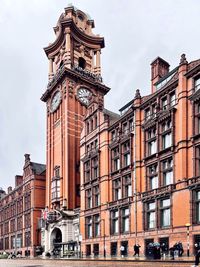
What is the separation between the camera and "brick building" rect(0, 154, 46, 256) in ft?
306

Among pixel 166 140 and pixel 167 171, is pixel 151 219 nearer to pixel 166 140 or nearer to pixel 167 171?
pixel 167 171

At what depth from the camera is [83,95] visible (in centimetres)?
8462

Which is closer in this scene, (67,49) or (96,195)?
(96,195)

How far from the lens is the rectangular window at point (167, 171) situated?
48.8m

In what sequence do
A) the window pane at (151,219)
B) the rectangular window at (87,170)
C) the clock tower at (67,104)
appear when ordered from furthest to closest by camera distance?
the clock tower at (67,104) < the rectangular window at (87,170) < the window pane at (151,219)

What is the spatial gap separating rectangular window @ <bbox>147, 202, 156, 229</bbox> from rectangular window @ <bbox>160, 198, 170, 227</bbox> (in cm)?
160

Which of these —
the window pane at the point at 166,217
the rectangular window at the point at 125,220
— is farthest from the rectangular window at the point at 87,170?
the window pane at the point at 166,217

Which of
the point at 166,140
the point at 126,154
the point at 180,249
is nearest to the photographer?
the point at 180,249

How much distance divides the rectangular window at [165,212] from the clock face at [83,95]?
128 ft

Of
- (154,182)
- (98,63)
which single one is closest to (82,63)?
(98,63)

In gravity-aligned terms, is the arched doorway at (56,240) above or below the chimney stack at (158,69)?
below

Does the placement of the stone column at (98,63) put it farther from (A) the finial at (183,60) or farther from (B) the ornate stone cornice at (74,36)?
(A) the finial at (183,60)

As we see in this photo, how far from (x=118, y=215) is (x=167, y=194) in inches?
464

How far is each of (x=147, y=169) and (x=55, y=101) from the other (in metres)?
39.7
